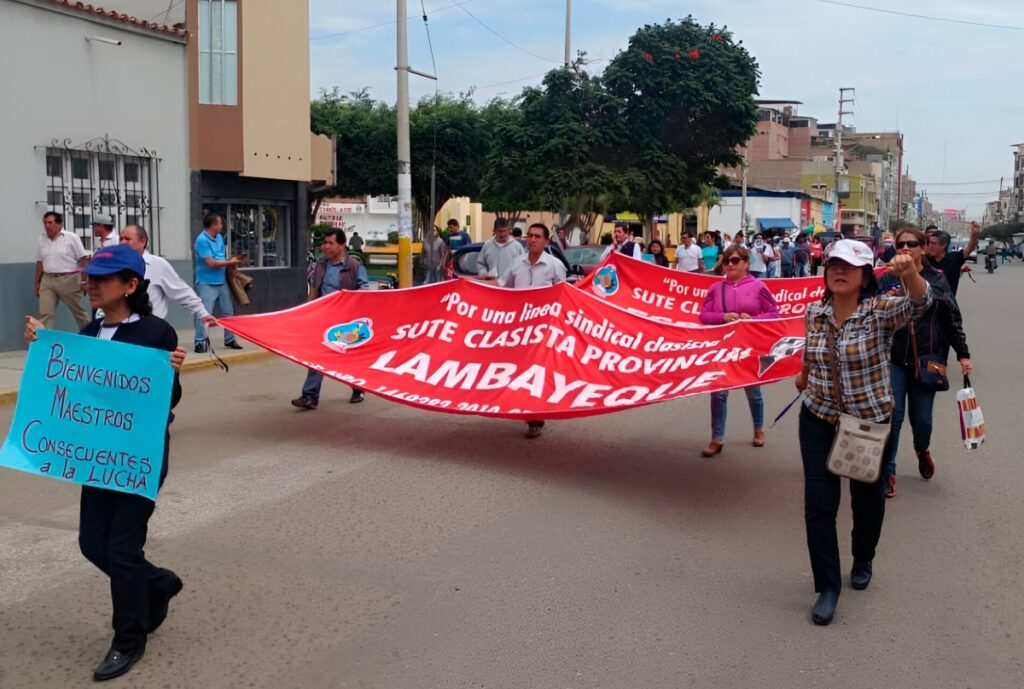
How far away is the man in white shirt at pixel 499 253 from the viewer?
1202cm

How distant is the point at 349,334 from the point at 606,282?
17.1ft

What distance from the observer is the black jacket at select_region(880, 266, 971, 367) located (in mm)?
7035

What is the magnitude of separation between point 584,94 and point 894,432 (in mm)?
26470

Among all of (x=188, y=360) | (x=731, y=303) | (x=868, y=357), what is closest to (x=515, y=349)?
(x=731, y=303)

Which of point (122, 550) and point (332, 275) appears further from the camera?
point (332, 275)

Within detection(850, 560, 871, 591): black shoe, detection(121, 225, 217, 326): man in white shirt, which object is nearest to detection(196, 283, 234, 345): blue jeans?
detection(121, 225, 217, 326): man in white shirt

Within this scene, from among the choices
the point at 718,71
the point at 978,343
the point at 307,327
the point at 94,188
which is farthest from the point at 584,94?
the point at 307,327

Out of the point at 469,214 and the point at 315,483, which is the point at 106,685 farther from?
the point at 469,214

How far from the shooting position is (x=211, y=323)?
6902 millimetres

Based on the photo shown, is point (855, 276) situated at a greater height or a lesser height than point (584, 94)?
lesser

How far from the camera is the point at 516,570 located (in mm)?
5684

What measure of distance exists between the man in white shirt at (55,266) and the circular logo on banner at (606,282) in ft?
20.3

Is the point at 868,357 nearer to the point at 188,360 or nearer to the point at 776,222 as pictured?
the point at 188,360

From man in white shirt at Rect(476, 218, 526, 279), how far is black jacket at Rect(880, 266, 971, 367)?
5.49 metres
